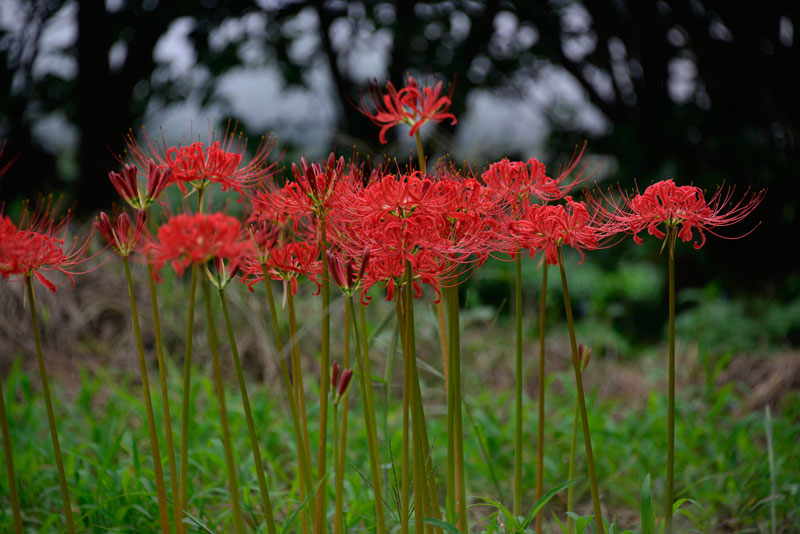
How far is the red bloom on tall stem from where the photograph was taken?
1050 mm

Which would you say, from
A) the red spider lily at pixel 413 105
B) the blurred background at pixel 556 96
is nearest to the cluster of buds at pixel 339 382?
the red spider lily at pixel 413 105

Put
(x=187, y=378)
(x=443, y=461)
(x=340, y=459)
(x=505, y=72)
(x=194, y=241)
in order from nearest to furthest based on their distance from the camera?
(x=194, y=241) → (x=187, y=378) → (x=340, y=459) → (x=443, y=461) → (x=505, y=72)

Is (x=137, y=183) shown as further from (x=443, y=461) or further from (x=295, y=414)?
(x=443, y=461)

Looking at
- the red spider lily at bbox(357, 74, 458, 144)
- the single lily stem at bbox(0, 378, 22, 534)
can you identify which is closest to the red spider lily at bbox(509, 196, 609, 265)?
the red spider lily at bbox(357, 74, 458, 144)

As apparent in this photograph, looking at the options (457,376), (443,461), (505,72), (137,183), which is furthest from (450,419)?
(505,72)

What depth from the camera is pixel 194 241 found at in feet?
3.47

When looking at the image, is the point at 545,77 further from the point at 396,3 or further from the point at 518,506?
the point at 518,506

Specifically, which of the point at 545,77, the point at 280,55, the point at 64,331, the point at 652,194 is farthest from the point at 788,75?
the point at 64,331

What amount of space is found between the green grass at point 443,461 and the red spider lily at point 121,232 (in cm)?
102

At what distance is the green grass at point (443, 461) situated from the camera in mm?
2160

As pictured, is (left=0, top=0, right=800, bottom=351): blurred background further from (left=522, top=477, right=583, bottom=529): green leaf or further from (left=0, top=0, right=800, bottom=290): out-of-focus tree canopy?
(left=522, top=477, right=583, bottom=529): green leaf

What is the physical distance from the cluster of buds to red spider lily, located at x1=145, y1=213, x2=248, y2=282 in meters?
0.35

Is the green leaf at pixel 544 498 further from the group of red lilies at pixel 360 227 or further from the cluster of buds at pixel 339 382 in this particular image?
the cluster of buds at pixel 339 382

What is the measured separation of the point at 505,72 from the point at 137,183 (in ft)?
17.5
